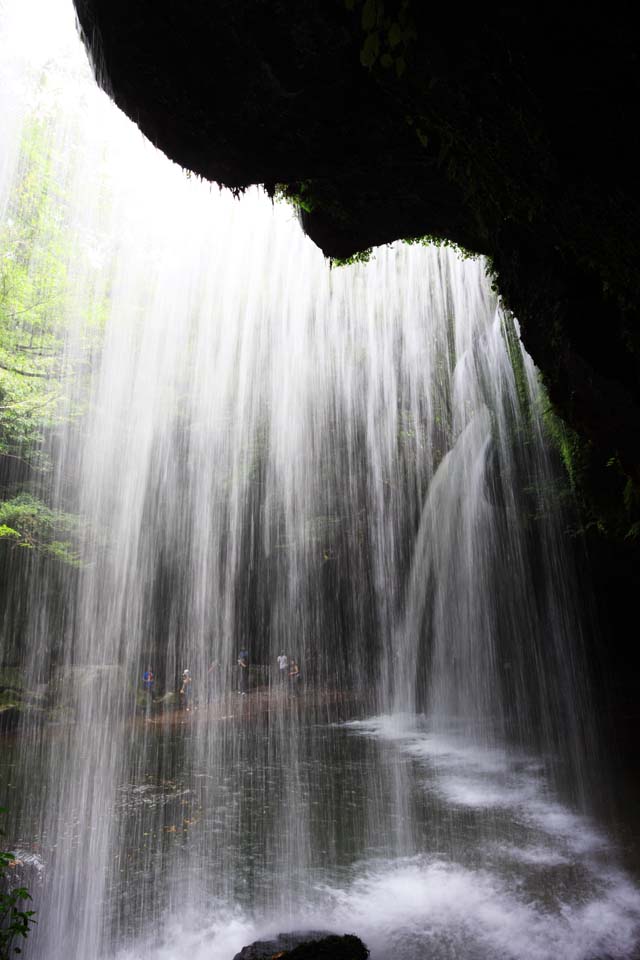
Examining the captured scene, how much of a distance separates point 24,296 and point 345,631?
45.4 feet

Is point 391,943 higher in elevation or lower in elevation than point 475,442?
lower

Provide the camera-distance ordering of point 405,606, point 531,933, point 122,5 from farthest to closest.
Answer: point 405,606 < point 531,933 < point 122,5

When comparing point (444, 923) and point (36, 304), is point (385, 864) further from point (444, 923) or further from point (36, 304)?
point (36, 304)

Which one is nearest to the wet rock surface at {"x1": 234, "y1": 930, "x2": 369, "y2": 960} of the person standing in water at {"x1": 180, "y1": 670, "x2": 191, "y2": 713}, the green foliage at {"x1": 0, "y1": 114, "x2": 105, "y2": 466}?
the person standing in water at {"x1": 180, "y1": 670, "x2": 191, "y2": 713}

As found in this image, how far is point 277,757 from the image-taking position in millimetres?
10781

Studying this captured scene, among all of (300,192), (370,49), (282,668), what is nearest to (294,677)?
(282,668)

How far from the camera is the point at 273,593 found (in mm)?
18500

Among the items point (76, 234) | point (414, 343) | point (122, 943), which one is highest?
point (76, 234)

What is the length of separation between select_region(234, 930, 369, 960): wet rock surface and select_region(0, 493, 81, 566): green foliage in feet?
40.8

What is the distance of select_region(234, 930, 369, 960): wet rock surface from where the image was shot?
401cm

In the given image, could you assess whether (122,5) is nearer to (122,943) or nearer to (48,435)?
(122,943)

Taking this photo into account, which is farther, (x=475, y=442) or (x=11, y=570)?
(x=11, y=570)

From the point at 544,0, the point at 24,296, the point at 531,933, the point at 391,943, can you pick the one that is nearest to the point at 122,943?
the point at 391,943

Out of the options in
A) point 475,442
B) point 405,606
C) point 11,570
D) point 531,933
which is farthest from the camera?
point 405,606
